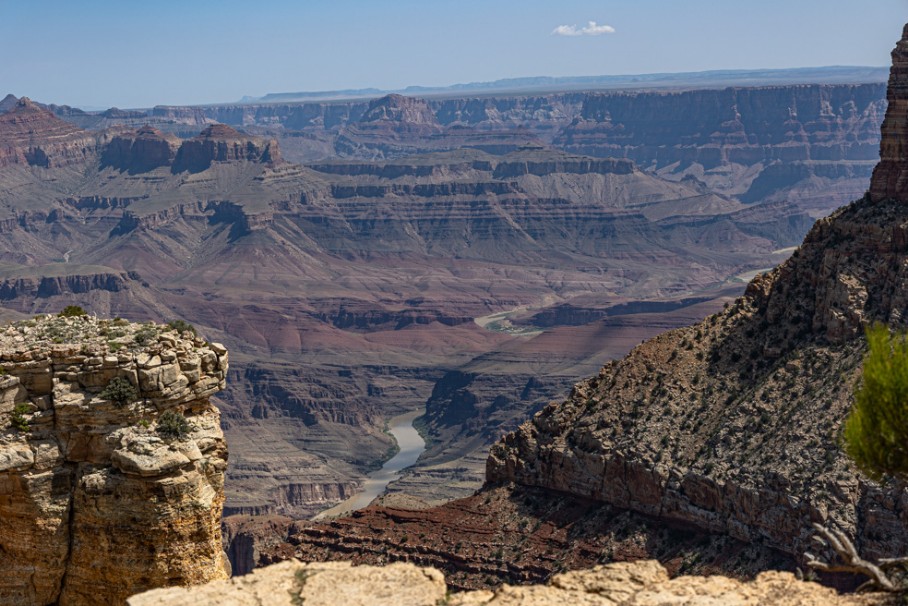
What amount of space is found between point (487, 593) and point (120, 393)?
10.5 meters

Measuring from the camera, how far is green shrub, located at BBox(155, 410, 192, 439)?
29188 mm

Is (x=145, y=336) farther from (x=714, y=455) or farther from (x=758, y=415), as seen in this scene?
(x=758, y=415)

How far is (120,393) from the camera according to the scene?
29.1m

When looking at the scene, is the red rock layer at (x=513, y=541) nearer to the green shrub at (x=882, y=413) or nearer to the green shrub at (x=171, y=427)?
the green shrub at (x=171, y=427)

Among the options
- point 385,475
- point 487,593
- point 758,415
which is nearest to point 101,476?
point 487,593

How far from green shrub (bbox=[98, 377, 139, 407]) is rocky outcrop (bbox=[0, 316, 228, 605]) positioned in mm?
20

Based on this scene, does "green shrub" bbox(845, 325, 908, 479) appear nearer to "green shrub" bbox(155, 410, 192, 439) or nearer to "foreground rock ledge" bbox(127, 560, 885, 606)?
"foreground rock ledge" bbox(127, 560, 885, 606)

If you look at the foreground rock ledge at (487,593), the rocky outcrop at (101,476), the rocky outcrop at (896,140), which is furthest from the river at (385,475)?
the foreground rock ledge at (487,593)

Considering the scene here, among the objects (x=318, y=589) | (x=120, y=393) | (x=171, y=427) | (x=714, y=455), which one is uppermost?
(x=120, y=393)

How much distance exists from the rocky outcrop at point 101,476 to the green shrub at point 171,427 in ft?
0.08

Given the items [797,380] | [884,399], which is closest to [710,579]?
[884,399]

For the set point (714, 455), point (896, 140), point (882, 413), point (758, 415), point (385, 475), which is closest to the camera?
point (882, 413)

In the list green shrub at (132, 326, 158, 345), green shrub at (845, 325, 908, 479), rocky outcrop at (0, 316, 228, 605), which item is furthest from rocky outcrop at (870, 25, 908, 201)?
rocky outcrop at (0, 316, 228, 605)

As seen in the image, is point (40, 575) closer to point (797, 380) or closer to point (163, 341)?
point (163, 341)
